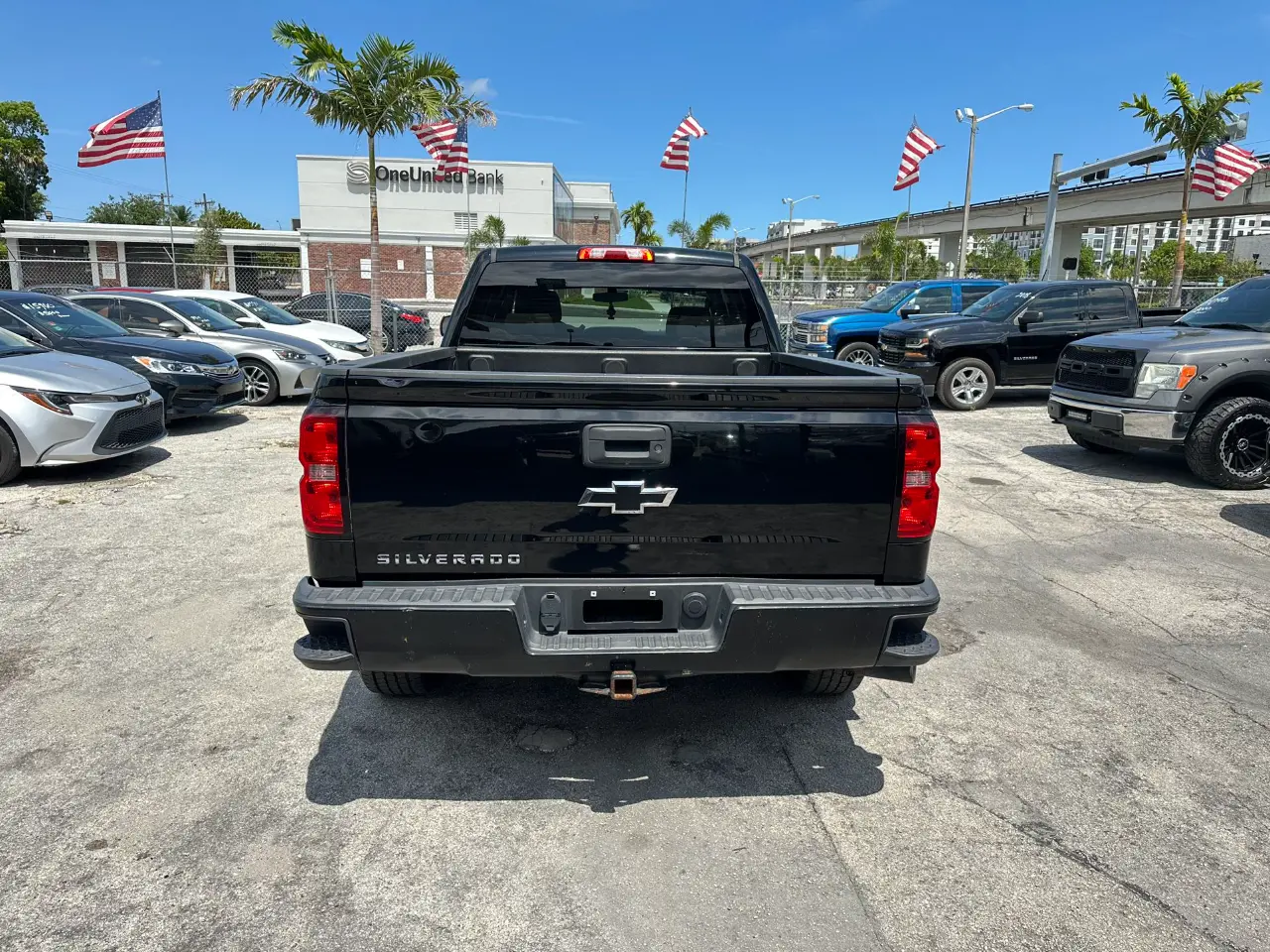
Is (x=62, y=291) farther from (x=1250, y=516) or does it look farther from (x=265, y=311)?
(x=1250, y=516)

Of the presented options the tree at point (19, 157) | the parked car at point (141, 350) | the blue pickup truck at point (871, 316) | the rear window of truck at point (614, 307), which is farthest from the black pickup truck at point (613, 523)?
the tree at point (19, 157)

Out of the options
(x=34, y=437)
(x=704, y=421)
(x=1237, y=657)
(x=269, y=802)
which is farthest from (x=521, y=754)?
(x=34, y=437)

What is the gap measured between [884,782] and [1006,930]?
82cm

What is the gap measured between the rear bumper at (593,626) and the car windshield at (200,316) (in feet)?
37.5

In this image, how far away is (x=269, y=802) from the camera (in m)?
3.12

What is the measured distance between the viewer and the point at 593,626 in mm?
2887

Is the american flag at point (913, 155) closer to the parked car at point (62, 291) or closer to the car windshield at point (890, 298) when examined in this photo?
the car windshield at point (890, 298)

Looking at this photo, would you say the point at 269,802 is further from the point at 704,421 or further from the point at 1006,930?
the point at 1006,930

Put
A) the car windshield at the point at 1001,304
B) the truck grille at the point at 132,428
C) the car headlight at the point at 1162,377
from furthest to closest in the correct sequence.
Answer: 1. the car windshield at the point at 1001,304
2. the car headlight at the point at 1162,377
3. the truck grille at the point at 132,428

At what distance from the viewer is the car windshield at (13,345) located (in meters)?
7.88

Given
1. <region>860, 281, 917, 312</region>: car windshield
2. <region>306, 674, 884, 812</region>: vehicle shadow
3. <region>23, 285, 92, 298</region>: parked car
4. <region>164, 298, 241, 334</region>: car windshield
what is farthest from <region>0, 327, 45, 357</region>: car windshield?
<region>860, 281, 917, 312</region>: car windshield

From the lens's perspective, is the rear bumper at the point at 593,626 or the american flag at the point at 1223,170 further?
the american flag at the point at 1223,170

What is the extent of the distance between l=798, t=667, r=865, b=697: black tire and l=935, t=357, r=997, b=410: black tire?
10155 millimetres

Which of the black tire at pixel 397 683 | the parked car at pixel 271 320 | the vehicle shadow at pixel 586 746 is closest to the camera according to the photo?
the vehicle shadow at pixel 586 746
